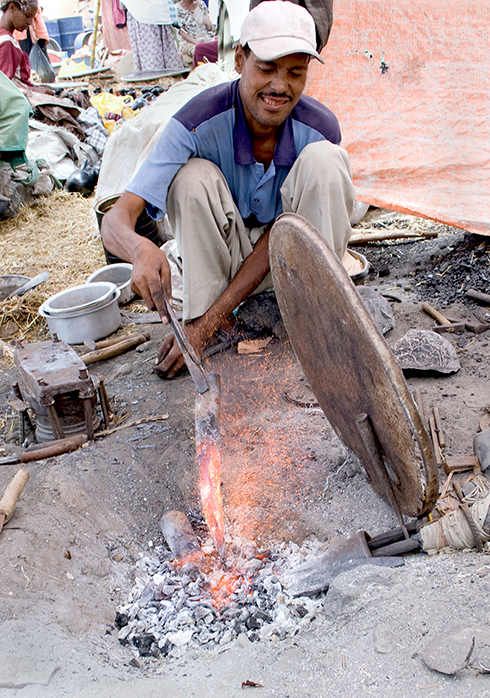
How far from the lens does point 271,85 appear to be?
287 cm

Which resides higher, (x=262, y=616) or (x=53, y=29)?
(x=53, y=29)

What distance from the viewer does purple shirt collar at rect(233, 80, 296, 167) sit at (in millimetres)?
3191

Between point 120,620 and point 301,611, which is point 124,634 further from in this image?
point 301,611

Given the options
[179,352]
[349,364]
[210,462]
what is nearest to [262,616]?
[210,462]

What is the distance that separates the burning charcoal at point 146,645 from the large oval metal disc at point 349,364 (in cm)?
102

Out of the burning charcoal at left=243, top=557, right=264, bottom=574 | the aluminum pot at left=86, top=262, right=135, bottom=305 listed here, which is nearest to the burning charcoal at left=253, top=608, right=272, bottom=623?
the burning charcoal at left=243, top=557, right=264, bottom=574

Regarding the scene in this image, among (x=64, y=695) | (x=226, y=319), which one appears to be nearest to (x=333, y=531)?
(x=64, y=695)

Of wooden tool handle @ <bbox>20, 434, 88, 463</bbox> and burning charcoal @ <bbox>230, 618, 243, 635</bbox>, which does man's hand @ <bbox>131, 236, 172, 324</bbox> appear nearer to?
wooden tool handle @ <bbox>20, 434, 88, 463</bbox>

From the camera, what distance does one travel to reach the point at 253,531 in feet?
8.16

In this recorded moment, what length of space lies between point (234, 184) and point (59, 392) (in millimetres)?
1659

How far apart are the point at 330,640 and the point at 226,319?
2.27 m

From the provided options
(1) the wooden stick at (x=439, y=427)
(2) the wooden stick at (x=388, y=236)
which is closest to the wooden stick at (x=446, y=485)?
(1) the wooden stick at (x=439, y=427)

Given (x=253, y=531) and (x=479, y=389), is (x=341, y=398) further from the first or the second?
(x=479, y=389)

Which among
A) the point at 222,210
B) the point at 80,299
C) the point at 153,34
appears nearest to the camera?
the point at 222,210
